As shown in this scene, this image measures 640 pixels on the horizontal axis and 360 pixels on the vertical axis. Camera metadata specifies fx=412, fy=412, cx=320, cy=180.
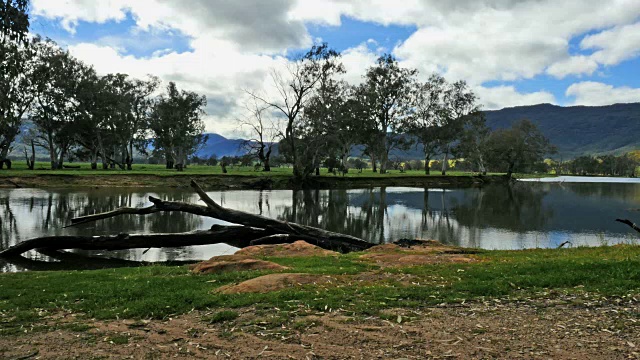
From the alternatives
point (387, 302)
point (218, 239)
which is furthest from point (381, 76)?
point (387, 302)

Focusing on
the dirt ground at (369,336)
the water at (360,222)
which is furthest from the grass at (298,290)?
the water at (360,222)

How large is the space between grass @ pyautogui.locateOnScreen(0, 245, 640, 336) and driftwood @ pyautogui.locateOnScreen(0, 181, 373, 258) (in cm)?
559

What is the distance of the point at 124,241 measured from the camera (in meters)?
15.6

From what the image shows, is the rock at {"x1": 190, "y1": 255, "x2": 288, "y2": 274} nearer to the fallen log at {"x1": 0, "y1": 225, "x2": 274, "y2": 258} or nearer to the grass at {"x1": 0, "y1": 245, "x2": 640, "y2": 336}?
the grass at {"x1": 0, "y1": 245, "x2": 640, "y2": 336}

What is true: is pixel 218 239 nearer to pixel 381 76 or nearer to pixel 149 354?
pixel 149 354

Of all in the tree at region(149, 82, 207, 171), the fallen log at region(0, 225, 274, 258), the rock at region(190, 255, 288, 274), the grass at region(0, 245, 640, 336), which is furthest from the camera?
the tree at region(149, 82, 207, 171)

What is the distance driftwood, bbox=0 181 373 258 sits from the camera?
1557 cm

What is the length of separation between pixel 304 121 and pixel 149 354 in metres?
67.0

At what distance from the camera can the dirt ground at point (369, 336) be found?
202 inches

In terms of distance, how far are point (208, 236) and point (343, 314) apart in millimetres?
10999

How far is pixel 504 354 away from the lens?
5016 mm

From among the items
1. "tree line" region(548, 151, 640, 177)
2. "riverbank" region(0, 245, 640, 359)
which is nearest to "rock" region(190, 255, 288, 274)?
"riverbank" region(0, 245, 640, 359)

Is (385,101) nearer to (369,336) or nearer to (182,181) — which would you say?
(182,181)

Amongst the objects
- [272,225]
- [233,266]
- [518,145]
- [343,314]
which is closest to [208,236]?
[272,225]
